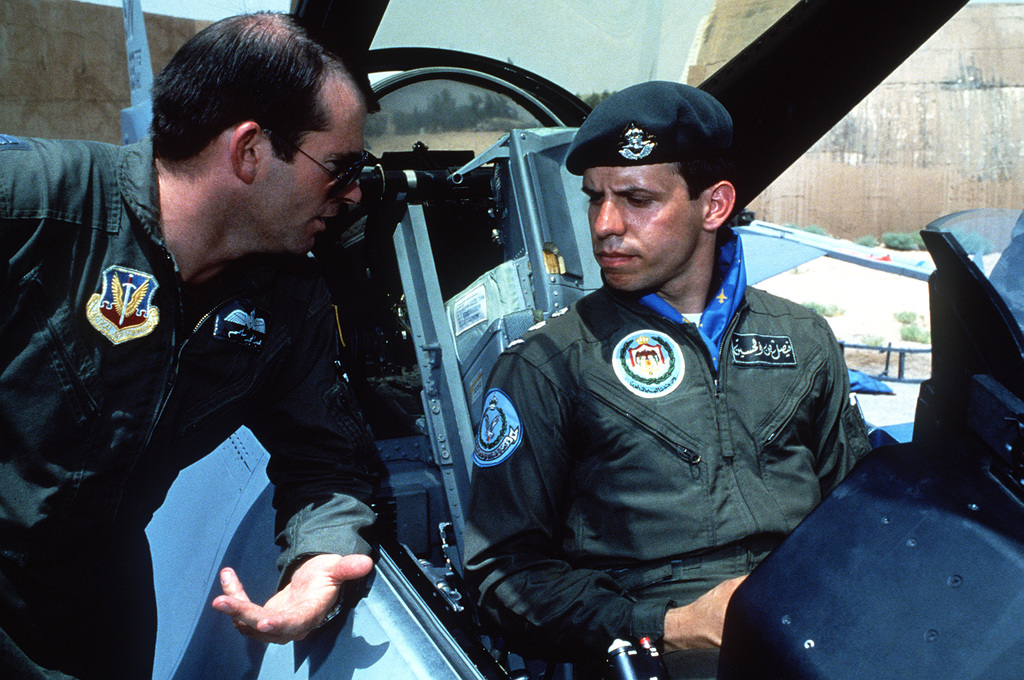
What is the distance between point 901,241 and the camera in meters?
13.7

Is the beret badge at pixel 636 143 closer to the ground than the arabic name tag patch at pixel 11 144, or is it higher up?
closer to the ground

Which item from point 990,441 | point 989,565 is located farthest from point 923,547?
point 990,441

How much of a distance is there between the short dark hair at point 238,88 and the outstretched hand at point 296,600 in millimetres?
686

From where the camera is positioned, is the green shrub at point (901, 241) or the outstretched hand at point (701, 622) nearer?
the outstretched hand at point (701, 622)

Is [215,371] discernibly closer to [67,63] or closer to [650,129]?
[650,129]

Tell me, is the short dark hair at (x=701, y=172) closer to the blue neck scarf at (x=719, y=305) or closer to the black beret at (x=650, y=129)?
the black beret at (x=650, y=129)

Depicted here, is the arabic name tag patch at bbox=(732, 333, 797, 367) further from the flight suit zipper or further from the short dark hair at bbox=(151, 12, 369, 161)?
the short dark hair at bbox=(151, 12, 369, 161)

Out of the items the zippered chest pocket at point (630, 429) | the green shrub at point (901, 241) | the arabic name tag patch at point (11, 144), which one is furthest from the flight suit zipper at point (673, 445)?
the green shrub at point (901, 241)

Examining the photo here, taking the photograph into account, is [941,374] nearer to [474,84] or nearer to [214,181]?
[214,181]

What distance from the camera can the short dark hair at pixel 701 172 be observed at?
4.66ft

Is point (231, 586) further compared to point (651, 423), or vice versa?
point (651, 423)

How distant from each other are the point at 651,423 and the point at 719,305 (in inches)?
12.3

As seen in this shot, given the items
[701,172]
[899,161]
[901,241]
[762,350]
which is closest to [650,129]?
[701,172]

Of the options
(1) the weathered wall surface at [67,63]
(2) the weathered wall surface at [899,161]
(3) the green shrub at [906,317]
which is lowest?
(3) the green shrub at [906,317]
